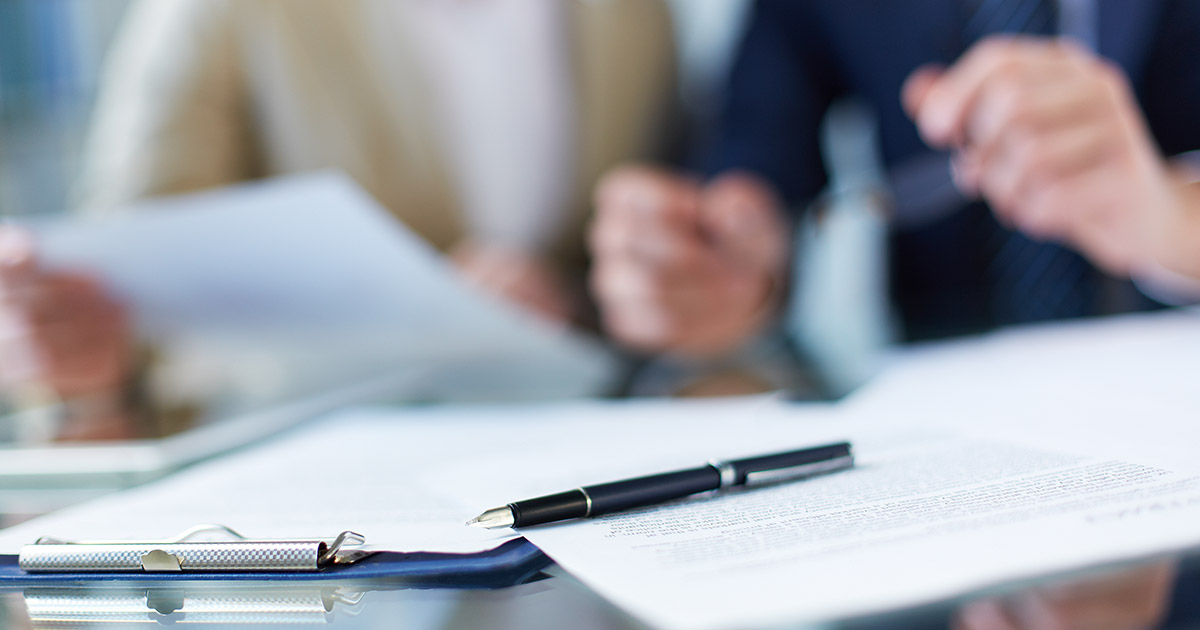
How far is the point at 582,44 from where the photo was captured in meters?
0.81

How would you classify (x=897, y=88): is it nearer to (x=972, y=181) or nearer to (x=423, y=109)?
(x=972, y=181)

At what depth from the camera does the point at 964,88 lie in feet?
1.15

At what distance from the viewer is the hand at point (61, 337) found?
0.39 meters

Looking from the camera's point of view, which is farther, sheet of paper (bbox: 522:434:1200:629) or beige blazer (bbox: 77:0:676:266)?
beige blazer (bbox: 77:0:676:266)

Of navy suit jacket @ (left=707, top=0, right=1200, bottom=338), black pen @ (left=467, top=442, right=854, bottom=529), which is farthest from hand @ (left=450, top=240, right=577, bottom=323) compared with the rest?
black pen @ (left=467, top=442, right=854, bottom=529)

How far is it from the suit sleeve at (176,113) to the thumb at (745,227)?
0.46 m

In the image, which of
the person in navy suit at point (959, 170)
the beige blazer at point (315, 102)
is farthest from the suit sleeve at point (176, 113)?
the person in navy suit at point (959, 170)

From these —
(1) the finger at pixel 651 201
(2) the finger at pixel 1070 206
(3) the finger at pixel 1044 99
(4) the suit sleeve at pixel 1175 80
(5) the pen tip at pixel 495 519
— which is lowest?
(5) the pen tip at pixel 495 519

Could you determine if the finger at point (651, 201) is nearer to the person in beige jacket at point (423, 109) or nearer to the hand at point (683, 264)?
the hand at point (683, 264)

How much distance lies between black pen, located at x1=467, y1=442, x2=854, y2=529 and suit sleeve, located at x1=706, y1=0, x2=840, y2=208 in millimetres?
607

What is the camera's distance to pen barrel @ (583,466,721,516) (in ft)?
0.60

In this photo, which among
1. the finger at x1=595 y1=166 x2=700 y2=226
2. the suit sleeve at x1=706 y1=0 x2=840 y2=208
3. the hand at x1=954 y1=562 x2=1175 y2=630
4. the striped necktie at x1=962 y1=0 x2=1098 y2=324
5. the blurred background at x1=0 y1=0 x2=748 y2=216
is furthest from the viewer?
the blurred background at x1=0 y1=0 x2=748 y2=216

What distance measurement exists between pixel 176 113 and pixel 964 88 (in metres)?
0.64

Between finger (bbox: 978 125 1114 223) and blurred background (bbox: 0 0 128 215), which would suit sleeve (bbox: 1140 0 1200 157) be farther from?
blurred background (bbox: 0 0 128 215)
